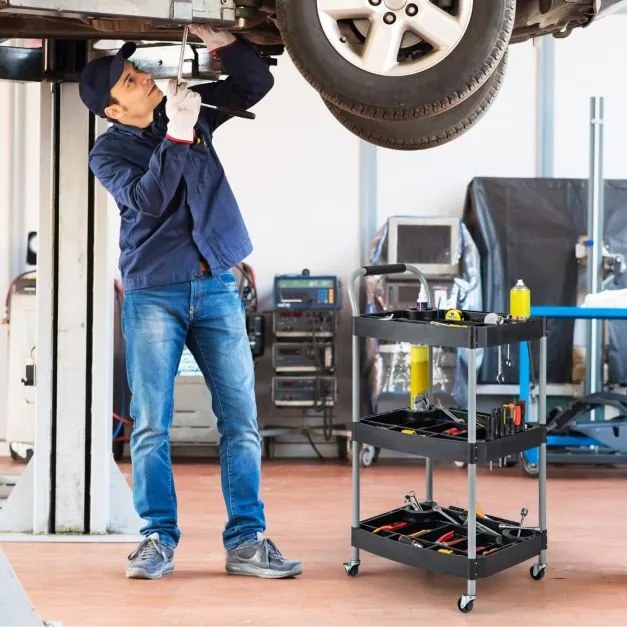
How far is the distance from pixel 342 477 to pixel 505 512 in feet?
3.67

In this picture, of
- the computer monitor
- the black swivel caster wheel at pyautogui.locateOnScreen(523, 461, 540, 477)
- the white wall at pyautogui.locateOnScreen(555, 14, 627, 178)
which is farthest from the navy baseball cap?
the white wall at pyautogui.locateOnScreen(555, 14, 627, 178)

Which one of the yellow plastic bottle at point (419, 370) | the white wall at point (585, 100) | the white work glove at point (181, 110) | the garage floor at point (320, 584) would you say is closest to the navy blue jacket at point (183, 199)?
the white work glove at point (181, 110)

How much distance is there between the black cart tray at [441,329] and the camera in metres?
3.24

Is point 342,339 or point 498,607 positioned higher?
point 342,339

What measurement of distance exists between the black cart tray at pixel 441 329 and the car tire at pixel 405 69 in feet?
2.17

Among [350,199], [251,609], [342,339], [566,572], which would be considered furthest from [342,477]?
[251,609]

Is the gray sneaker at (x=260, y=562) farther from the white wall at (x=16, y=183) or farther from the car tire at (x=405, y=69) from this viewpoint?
the white wall at (x=16, y=183)

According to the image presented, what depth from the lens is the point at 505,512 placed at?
4.76 metres

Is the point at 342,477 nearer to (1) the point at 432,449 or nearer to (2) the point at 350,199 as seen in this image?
(2) the point at 350,199

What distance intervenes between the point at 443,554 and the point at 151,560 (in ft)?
3.08

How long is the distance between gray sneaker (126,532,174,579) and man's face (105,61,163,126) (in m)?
1.36

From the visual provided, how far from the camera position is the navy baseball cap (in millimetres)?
3445

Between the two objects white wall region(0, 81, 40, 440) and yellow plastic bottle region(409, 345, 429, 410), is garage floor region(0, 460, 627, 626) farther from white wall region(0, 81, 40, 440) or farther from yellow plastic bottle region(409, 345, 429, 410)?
white wall region(0, 81, 40, 440)

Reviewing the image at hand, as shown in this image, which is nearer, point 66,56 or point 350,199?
point 66,56
